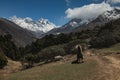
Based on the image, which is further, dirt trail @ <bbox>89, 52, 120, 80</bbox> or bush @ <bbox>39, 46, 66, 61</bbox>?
bush @ <bbox>39, 46, 66, 61</bbox>

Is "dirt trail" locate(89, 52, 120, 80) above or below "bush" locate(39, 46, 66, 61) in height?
below

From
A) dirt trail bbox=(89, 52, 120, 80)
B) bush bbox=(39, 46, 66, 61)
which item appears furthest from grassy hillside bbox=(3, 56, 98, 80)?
bush bbox=(39, 46, 66, 61)

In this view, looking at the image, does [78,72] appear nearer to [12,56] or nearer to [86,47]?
[86,47]

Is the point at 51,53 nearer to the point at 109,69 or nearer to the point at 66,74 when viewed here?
the point at 109,69

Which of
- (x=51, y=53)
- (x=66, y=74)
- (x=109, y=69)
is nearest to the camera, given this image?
(x=66, y=74)

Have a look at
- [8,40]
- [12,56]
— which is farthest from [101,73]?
[8,40]

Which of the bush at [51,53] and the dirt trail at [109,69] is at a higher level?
the bush at [51,53]

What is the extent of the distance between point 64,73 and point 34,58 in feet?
165

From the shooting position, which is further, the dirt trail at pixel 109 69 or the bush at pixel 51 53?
the bush at pixel 51 53

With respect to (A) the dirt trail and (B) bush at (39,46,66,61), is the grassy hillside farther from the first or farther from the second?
(B) bush at (39,46,66,61)

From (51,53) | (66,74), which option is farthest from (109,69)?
(51,53)

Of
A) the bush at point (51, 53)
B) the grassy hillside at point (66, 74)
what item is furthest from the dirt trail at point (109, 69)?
the bush at point (51, 53)

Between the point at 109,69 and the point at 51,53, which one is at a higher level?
the point at 51,53

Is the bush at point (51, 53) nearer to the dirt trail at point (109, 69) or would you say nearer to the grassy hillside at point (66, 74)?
the dirt trail at point (109, 69)
